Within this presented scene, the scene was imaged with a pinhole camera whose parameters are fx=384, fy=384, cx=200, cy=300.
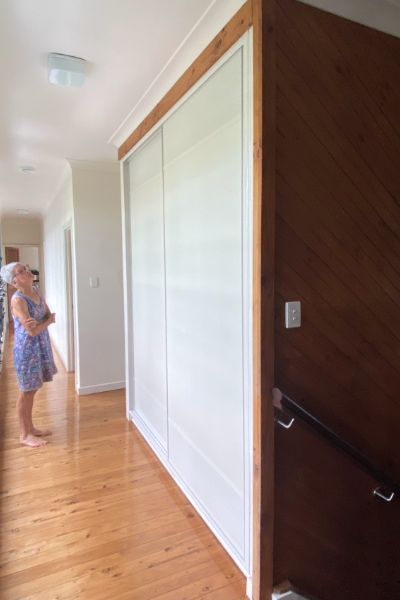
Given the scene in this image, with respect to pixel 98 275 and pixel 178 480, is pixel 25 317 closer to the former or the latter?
pixel 98 275

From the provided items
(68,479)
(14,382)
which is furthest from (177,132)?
(14,382)

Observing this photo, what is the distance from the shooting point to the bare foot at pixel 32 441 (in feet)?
10.3

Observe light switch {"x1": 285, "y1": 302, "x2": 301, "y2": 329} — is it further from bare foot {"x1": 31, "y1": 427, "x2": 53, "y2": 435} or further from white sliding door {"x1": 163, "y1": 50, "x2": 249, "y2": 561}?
bare foot {"x1": 31, "y1": 427, "x2": 53, "y2": 435}

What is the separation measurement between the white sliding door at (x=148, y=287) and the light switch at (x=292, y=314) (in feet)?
4.15

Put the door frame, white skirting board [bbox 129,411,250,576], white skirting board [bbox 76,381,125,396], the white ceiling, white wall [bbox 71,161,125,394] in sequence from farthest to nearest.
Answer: the door frame, white skirting board [bbox 76,381,125,396], white wall [bbox 71,161,125,394], white skirting board [bbox 129,411,250,576], the white ceiling

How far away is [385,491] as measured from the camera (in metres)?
1.84

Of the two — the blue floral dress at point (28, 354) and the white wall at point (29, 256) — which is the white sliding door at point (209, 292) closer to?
the blue floral dress at point (28, 354)

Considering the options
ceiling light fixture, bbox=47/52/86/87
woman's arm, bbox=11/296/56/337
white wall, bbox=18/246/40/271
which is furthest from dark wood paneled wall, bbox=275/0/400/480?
white wall, bbox=18/246/40/271

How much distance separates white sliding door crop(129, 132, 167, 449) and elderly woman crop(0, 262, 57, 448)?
2.46ft

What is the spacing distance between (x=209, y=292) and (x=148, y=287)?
1.11m

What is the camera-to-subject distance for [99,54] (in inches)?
82.4

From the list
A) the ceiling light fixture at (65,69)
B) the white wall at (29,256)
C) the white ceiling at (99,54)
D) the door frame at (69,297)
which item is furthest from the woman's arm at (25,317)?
the white wall at (29,256)

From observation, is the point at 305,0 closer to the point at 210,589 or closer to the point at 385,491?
the point at 385,491

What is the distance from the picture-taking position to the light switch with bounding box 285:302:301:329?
62.6 inches
